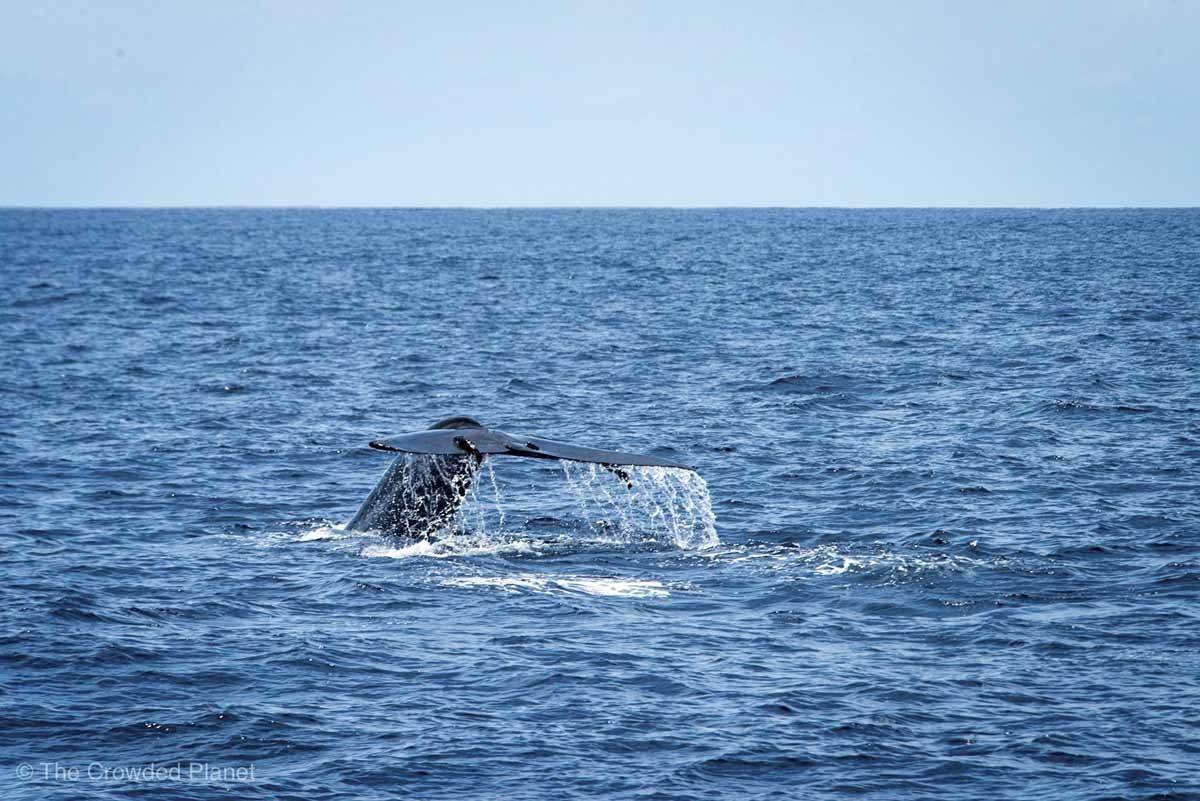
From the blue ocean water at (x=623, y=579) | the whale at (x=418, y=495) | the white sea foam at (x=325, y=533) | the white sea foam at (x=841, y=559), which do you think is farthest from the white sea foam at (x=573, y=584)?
the white sea foam at (x=325, y=533)

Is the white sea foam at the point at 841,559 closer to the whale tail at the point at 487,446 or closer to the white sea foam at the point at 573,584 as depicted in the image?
the white sea foam at the point at 573,584

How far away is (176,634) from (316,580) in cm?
264

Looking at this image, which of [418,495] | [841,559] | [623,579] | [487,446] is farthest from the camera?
[418,495]

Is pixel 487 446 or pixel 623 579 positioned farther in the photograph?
pixel 623 579

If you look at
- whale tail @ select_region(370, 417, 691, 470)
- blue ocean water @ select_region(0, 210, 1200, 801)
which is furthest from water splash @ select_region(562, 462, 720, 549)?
whale tail @ select_region(370, 417, 691, 470)

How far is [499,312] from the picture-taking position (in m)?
64.9

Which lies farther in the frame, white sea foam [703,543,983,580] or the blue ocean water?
white sea foam [703,543,983,580]

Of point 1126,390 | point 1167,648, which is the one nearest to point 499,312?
point 1126,390

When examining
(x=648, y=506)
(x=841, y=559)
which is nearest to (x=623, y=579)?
(x=841, y=559)

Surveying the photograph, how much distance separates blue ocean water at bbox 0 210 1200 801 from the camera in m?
13.7

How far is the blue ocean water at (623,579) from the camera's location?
1373 centimetres

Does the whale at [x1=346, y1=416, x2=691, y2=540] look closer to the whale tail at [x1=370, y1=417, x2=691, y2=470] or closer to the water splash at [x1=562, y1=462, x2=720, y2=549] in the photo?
the whale tail at [x1=370, y1=417, x2=691, y2=470]

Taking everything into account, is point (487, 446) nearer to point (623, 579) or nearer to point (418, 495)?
A: point (623, 579)

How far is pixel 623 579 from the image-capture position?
19.8 metres
